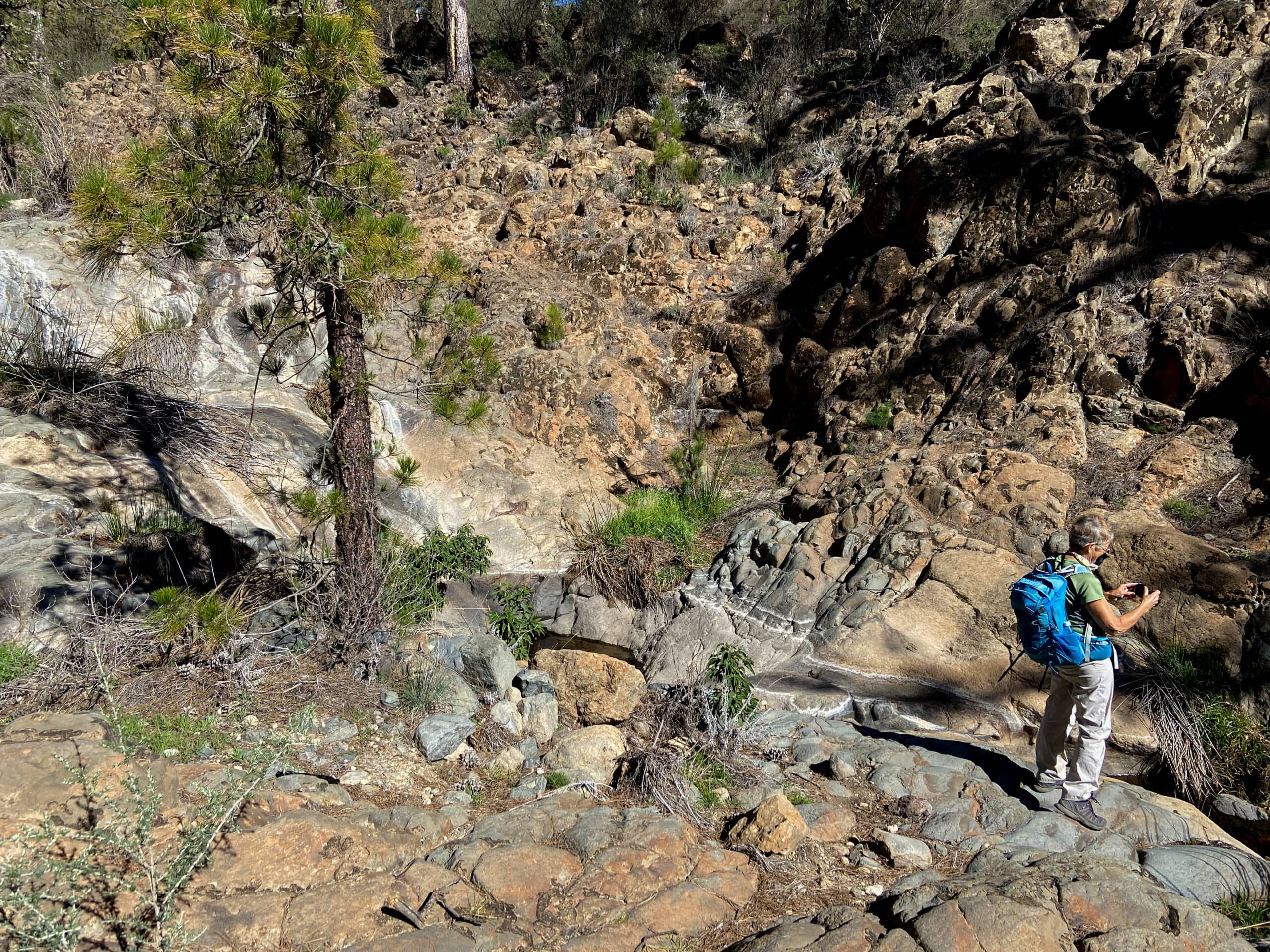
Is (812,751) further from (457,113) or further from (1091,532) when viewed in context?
(457,113)

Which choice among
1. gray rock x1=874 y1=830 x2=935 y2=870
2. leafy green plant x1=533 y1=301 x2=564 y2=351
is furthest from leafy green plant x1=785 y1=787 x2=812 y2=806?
leafy green plant x1=533 y1=301 x2=564 y2=351

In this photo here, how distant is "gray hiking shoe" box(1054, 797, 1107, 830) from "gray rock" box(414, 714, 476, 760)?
A: 307 cm

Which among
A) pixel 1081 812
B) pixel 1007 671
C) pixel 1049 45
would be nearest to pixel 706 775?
pixel 1081 812

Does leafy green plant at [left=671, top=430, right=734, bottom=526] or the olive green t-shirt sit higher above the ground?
the olive green t-shirt

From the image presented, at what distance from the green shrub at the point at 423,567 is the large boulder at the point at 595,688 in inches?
47.5

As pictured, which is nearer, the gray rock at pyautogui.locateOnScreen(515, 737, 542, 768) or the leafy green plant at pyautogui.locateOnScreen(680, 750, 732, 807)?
the leafy green plant at pyautogui.locateOnScreen(680, 750, 732, 807)

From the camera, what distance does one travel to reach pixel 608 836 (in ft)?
11.8

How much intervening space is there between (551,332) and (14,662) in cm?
677

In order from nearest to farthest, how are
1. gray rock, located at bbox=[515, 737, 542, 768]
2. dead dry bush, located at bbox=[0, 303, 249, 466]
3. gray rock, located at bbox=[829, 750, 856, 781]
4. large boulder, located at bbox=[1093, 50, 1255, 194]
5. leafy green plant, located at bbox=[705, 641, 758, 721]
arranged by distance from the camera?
gray rock, located at bbox=[829, 750, 856, 781] → gray rock, located at bbox=[515, 737, 542, 768] → leafy green plant, located at bbox=[705, 641, 758, 721] → dead dry bush, located at bbox=[0, 303, 249, 466] → large boulder, located at bbox=[1093, 50, 1255, 194]

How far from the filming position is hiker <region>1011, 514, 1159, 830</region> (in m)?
3.71

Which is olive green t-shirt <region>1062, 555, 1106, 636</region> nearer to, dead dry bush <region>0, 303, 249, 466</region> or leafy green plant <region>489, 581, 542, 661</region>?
leafy green plant <region>489, 581, 542, 661</region>

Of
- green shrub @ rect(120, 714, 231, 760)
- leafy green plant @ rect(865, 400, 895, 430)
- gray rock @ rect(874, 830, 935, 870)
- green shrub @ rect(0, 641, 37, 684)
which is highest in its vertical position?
leafy green plant @ rect(865, 400, 895, 430)

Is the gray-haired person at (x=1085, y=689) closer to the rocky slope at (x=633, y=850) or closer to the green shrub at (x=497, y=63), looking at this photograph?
the rocky slope at (x=633, y=850)

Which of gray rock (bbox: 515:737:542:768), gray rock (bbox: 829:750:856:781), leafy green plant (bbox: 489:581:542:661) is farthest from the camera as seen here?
leafy green plant (bbox: 489:581:542:661)
